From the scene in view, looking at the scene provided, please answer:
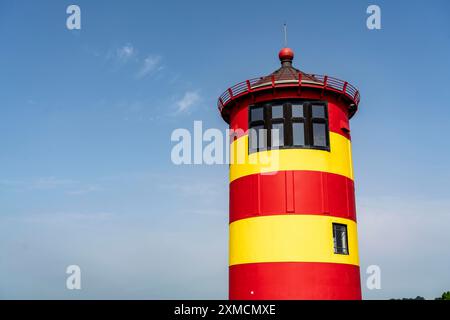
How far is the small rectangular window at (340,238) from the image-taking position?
72.1 feet

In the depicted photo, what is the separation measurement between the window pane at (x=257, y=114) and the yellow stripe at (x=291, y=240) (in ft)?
15.3

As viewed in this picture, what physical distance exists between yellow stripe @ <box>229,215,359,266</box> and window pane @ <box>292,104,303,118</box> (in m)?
4.62

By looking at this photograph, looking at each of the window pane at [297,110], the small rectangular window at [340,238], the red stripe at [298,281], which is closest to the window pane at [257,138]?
the window pane at [297,110]

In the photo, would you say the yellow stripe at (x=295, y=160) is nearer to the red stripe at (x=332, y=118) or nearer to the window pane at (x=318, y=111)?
the red stripe at (x=332, y=118)

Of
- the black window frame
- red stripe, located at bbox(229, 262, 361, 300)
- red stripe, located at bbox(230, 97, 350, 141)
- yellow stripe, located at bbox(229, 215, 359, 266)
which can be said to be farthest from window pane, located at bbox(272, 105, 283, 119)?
red stripe, located at bbox(229, 262, 361, 300)
